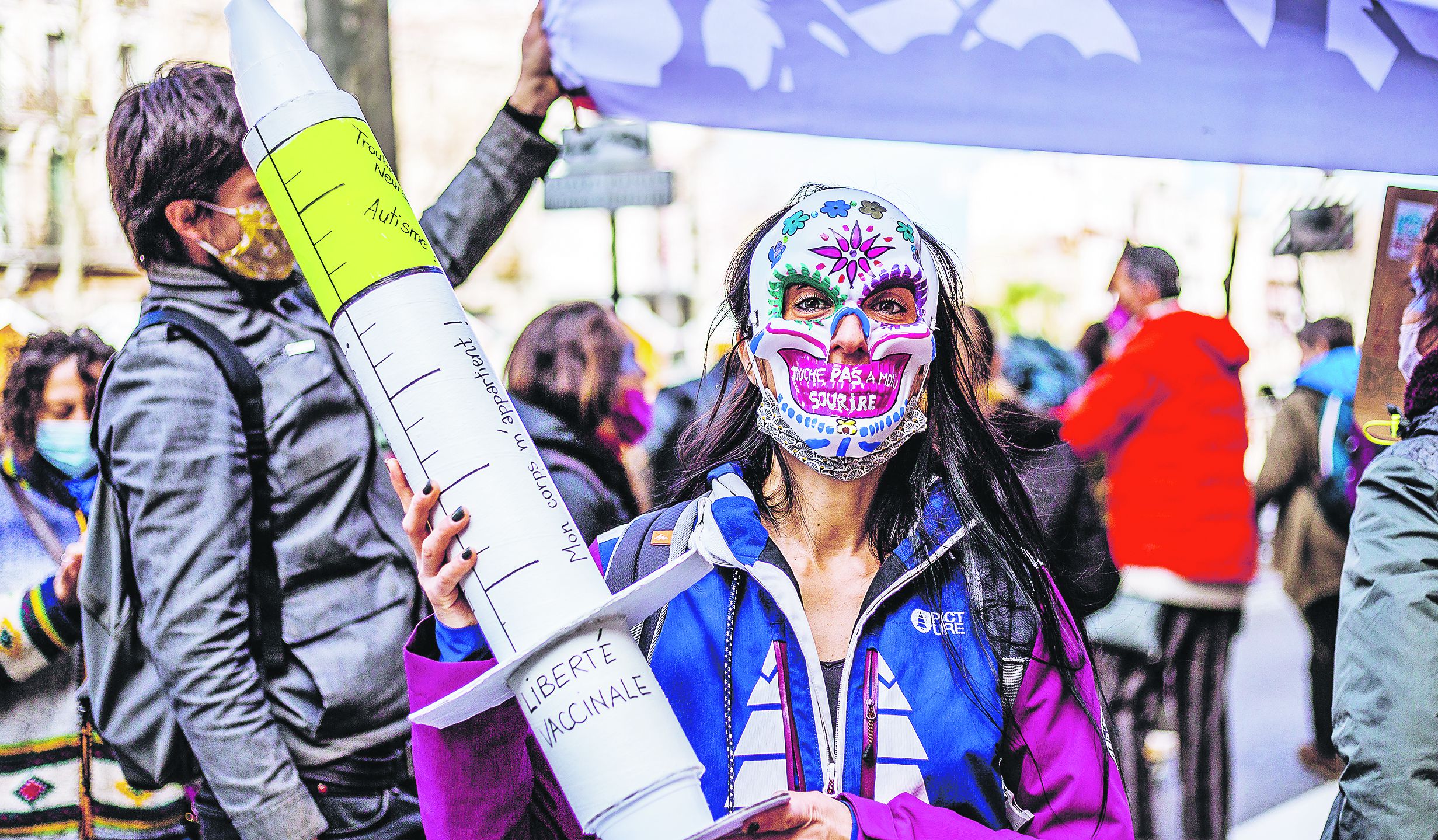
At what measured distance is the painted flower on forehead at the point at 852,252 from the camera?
181 cm

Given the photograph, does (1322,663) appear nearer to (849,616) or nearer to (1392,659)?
(1392,659)

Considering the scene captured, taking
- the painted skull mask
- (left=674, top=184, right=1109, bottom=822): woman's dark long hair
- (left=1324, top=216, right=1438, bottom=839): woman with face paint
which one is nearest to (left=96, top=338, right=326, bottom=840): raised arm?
(left=674, top=184, right=1109, bottom=822): woman's dark long hair

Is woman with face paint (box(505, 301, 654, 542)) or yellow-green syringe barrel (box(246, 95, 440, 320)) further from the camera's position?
woman with face paint (box(505, 301, 654, 542))

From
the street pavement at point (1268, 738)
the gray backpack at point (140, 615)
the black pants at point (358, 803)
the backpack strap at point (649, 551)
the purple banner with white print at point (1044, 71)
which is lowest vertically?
the street pavement at point (1268, 738)

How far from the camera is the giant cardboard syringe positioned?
146cm

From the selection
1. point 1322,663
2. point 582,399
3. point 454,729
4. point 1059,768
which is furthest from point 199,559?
point 1322,663

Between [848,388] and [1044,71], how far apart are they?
4.05 feet

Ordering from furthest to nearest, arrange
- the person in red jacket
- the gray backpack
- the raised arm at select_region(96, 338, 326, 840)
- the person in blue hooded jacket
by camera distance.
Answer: the person in blue hooded jacket, the person in red jacket, the gray backpack, the raised arm at select_region(96, 338, 326, 840)

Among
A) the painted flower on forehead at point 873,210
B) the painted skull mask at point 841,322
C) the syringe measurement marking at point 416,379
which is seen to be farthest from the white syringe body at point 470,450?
the painted flower on forehead at point 873,210

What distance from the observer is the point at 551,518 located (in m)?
1.56

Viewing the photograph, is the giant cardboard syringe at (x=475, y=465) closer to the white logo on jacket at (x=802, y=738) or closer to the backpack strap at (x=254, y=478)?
the white logo on jacket at (x=802, y=738)

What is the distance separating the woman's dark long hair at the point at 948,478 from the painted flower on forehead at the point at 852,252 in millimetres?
120

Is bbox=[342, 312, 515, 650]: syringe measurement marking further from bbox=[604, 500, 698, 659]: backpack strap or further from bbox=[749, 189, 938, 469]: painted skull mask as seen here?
bbox=[749, 189, 938, 469]: painted skull mask

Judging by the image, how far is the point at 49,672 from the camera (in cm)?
284
